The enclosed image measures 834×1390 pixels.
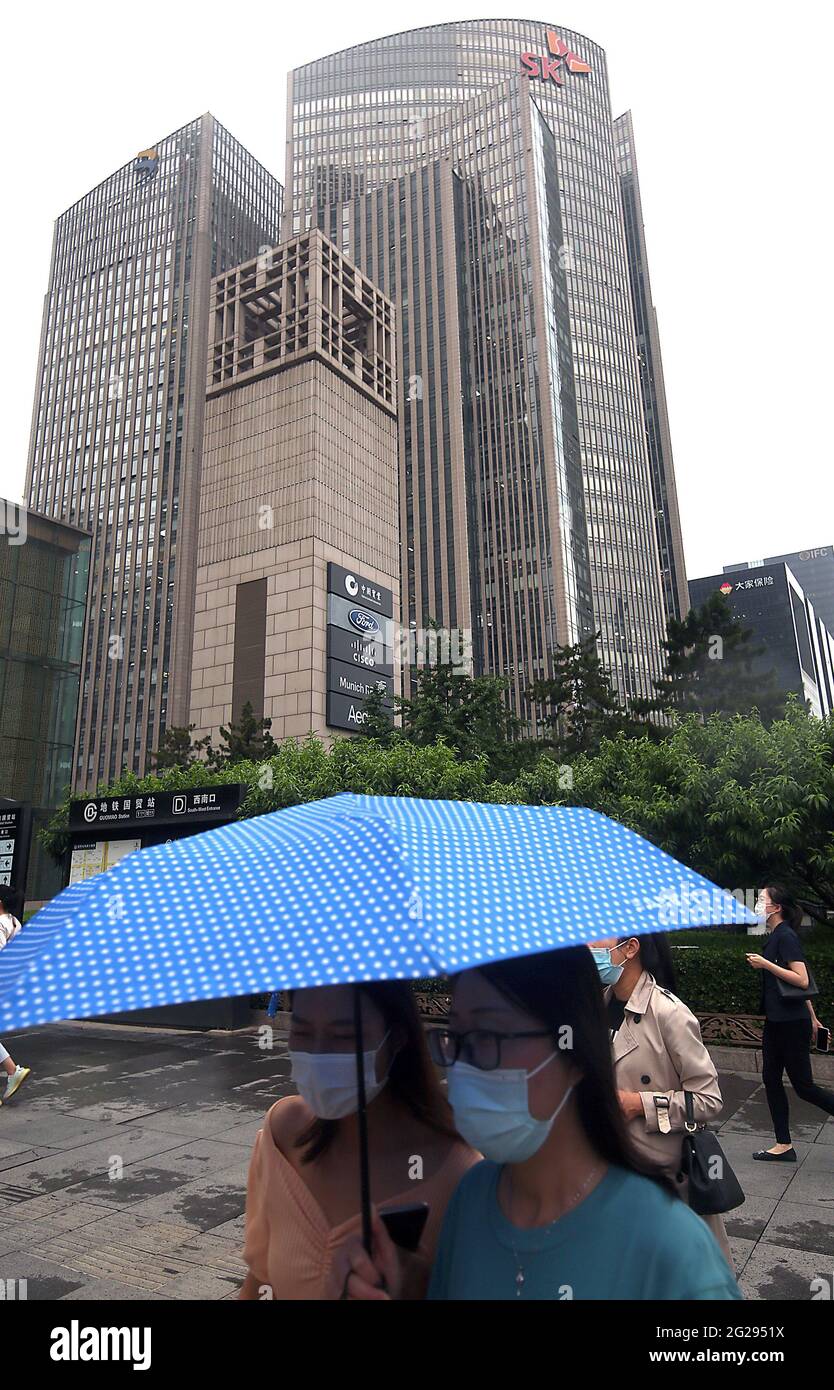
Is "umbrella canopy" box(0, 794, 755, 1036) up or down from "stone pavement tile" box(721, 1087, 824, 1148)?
up

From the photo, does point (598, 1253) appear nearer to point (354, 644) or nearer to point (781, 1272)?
point (781, 1272)

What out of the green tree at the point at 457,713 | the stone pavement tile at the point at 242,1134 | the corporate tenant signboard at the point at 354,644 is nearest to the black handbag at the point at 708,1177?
the stone pavement tile at the point at 242,1134

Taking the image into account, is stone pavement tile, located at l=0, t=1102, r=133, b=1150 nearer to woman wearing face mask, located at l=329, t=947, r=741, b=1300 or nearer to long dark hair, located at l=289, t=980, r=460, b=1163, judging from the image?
long dark hair, located at l=289, t=980, r=460, b=1163

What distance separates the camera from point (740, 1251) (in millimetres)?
4637

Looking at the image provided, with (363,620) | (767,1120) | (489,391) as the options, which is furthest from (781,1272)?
(489,391)

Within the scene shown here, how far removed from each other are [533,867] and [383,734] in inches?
899

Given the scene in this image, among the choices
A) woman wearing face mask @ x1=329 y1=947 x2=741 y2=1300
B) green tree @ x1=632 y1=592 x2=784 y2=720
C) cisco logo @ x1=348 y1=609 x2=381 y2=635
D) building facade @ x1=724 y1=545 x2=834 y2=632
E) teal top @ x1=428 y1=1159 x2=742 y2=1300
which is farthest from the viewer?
building facade @ x1=724 y1=545 x2=834 y2=632

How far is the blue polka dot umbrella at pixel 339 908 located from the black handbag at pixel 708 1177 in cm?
164

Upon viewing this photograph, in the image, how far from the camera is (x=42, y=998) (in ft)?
4.36

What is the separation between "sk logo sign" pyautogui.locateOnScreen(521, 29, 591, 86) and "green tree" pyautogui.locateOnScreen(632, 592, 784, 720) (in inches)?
4675

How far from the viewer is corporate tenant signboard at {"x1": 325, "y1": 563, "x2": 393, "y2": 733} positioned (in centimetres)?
4091

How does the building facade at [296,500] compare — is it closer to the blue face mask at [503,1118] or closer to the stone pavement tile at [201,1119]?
the stone pavement tile at [201,1119]

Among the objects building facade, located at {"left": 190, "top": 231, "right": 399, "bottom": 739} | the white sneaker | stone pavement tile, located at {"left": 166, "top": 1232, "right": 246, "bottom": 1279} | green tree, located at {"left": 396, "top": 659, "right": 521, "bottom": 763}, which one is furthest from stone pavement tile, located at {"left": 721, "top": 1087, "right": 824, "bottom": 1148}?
building facade, located at {"left": 190, "top": 231, "right": 399, "bottom": 739}
